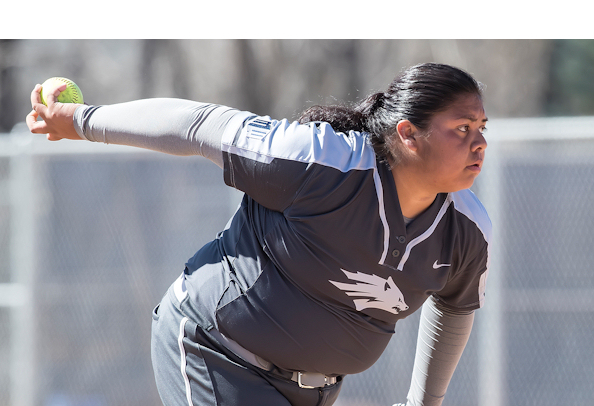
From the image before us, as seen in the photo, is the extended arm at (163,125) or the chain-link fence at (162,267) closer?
the extended arm at (163,125)

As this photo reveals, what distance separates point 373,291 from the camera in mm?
1778

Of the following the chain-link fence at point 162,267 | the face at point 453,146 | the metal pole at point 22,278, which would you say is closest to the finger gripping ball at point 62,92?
the face at point 453,146

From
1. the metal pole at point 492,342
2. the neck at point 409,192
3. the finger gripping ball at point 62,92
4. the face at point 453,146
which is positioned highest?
the finger gripping ball at point 62,92

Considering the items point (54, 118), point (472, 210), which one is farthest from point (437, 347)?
point (54, 118)

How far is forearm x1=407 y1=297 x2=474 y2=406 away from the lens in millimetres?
2242

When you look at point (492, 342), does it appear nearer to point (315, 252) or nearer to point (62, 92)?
point (315, 252)

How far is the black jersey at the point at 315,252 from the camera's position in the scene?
1684 millimetres

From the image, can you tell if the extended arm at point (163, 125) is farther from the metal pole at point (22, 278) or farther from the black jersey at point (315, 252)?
the metal pole at point (22, 278)

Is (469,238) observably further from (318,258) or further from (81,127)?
(81,127)

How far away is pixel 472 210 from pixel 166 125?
1.02 m

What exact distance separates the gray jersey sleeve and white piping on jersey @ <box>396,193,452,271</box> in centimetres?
62

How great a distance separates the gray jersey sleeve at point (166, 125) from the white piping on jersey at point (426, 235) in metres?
0.62

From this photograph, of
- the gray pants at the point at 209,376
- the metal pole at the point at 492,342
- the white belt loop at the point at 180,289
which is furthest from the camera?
the metal pole at the point at 492,342

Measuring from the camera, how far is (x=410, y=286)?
1.83 meters
